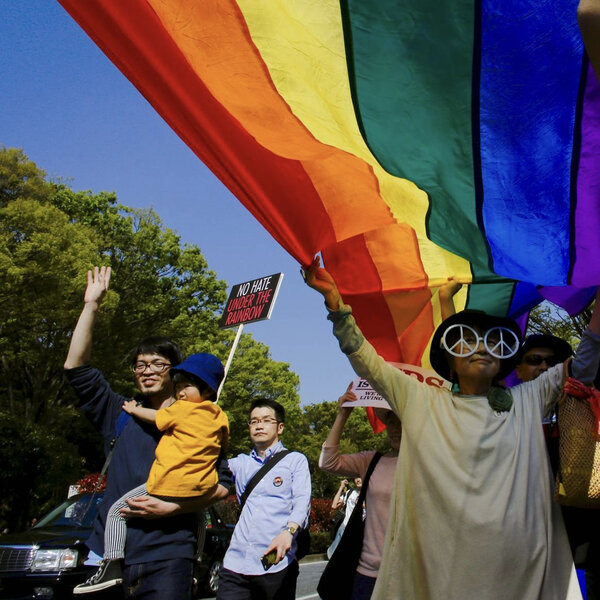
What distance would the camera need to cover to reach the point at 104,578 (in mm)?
3229

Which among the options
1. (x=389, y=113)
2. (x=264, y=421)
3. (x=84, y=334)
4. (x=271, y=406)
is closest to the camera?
(x=389, y=113)

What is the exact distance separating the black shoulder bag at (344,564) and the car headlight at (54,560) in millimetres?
5591

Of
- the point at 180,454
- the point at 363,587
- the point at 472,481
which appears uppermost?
the point at 472,481

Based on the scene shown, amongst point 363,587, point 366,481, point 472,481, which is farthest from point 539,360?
point 363,587

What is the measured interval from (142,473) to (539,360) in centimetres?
213

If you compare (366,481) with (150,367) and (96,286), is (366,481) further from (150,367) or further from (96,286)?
(96,286)

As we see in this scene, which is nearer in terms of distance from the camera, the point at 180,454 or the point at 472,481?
the point at 472,481

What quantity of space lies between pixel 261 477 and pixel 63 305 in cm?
1314

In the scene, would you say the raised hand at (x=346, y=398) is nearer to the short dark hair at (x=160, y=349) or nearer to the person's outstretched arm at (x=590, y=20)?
the short dark hair at (x=160, y=349)

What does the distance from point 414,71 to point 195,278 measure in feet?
70.5

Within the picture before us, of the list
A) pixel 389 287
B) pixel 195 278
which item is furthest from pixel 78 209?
pixel 389 287

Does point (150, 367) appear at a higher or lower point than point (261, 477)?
higher

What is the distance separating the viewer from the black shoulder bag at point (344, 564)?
12.8 ft

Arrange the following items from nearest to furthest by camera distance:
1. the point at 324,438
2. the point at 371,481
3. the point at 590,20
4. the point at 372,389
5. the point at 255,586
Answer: the point at 590,20 < the point at 371,481 < the point at 255,586 < the point at 372,389 < the point at 324,438
